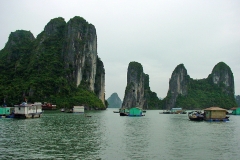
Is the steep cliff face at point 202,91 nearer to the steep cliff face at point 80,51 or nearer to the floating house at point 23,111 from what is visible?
the steep cliff face at point 80,51

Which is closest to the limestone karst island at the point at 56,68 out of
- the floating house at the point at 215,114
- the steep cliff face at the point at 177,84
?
the steep cliff face at the point at 177,84

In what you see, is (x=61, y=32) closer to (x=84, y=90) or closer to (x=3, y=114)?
(x=84, y=90)

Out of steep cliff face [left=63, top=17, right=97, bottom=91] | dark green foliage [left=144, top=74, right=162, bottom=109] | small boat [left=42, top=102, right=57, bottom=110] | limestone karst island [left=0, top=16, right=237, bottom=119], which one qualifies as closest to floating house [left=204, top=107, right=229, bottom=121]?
limestone karst island [left=0, top=16, right=237, bottom=119]

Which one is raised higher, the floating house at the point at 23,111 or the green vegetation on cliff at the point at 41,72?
the green vegetation on cliff at the point at 41,72

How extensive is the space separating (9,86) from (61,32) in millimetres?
39991

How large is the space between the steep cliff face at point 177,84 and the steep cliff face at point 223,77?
1858cm

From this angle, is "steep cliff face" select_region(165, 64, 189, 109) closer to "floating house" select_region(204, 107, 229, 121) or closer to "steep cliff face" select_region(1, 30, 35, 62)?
"steep cliff face" select_region(1, 30, 35, 62)

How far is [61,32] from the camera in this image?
130 meters

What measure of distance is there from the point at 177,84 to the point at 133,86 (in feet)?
95.2

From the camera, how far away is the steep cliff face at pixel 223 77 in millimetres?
173875

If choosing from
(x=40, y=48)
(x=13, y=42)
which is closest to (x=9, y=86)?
(x=40, y=48)

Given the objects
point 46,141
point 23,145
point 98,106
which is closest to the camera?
point 23,145

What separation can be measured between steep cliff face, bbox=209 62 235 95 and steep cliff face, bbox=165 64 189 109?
61.0 ft

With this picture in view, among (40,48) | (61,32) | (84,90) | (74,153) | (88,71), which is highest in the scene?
(61,32)
